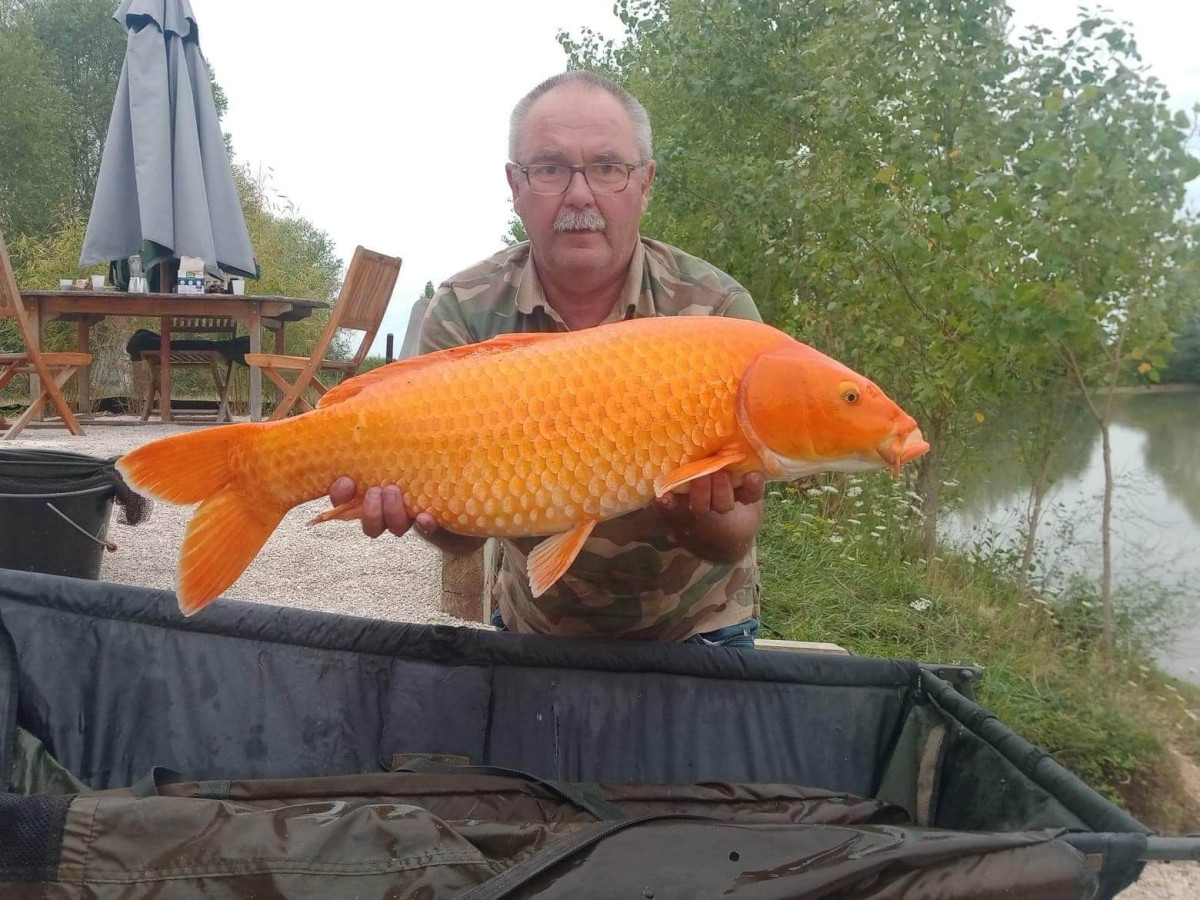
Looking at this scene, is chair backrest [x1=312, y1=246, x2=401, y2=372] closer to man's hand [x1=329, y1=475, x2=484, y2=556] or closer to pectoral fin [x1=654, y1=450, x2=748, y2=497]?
man's hand [x1=329, y1=475, x2=484, y2=556]

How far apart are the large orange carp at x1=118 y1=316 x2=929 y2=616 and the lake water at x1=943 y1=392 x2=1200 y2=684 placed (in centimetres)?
206

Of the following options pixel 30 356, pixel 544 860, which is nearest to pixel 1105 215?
pixel 544 860

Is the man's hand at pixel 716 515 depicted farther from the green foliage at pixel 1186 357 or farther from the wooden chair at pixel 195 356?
the wooden chair at pixel 195 356

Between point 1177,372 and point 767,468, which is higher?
point 1177,372

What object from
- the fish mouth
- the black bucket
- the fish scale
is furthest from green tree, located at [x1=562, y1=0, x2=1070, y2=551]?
the black bucket

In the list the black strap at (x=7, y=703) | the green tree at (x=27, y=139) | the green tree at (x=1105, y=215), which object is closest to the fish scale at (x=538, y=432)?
the black strap at (x=7, y=703)

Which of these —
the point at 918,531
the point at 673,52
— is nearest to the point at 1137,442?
the point at 918,531

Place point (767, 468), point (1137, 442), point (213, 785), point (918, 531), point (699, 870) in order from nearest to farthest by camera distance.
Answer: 1. point (699, 870)
2. point (767, 468)
3. point (213, 785)
4. point (1137, 442)
5. point (918, 531)

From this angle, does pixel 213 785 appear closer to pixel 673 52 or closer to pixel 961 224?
pixel 961 224

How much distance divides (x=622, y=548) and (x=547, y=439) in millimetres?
437

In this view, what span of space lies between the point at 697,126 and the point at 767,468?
3871 mm

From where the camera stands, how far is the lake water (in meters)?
2.65

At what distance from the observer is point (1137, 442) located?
274 cm

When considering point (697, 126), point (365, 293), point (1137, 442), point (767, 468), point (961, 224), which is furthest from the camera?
point (365, 293)
